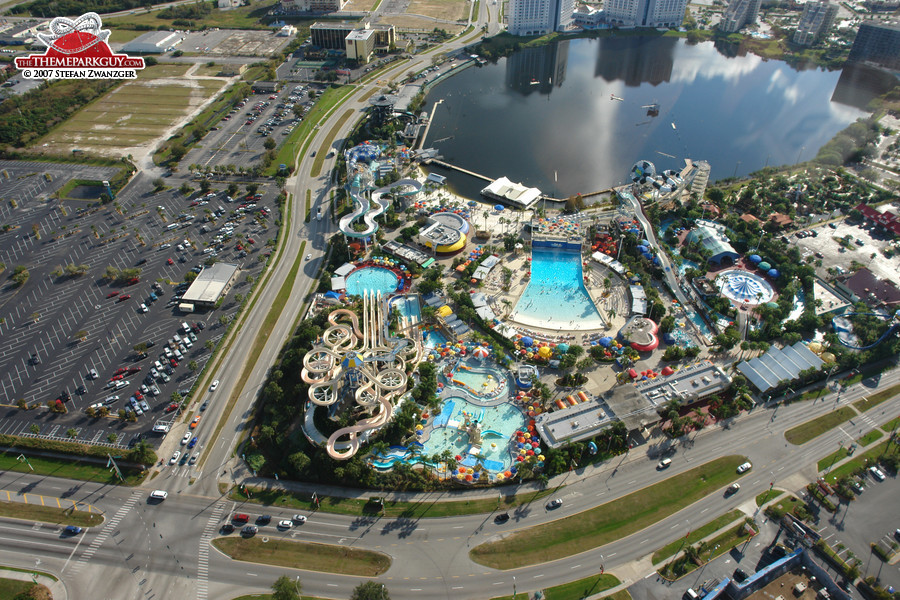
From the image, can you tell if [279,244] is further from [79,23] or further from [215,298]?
[79,23]

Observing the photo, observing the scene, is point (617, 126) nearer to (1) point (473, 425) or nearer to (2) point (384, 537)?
(1) point (473, 425)

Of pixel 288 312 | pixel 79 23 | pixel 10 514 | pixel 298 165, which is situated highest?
pixel 79 23

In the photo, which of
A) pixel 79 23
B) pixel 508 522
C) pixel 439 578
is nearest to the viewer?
pixel 439 578

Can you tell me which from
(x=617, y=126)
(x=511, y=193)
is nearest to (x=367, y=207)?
(x=511, y=193)

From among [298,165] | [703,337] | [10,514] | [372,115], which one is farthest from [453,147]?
[10,514]

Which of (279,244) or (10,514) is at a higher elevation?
(279,244)
